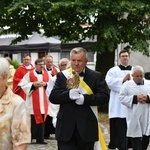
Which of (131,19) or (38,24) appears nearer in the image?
(131,19)

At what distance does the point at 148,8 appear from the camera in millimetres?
17797

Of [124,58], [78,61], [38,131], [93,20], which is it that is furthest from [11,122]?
[93,20]

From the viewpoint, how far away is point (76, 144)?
6.68 meters

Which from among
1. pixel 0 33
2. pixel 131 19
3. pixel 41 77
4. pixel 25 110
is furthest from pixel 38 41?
pixel 25 110

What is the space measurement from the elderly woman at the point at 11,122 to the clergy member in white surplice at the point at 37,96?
290 inches

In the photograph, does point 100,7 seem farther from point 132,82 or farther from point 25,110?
point 25,110

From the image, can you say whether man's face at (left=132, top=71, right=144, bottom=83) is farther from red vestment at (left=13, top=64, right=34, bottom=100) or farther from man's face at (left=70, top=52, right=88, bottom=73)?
red vestment at (left=13, top=64, right=34, bottom=100)

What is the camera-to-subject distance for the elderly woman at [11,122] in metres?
4.38

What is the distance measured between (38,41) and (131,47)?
8.89m

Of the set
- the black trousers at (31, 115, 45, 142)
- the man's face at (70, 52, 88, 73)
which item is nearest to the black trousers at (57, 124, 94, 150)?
the man's face at (70, 52, 88, 73)

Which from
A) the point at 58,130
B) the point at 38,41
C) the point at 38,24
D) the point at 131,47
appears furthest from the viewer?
the point at 38,41

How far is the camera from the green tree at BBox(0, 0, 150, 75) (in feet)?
57.7

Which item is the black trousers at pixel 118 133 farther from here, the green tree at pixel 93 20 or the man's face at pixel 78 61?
the green tree at pixel 93 20

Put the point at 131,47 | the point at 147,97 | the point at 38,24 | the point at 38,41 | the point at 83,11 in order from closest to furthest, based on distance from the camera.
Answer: the point at 147,97 → the point at 83,11 → the point at 131,47 → the point at 38,24 → the point at 38,41
